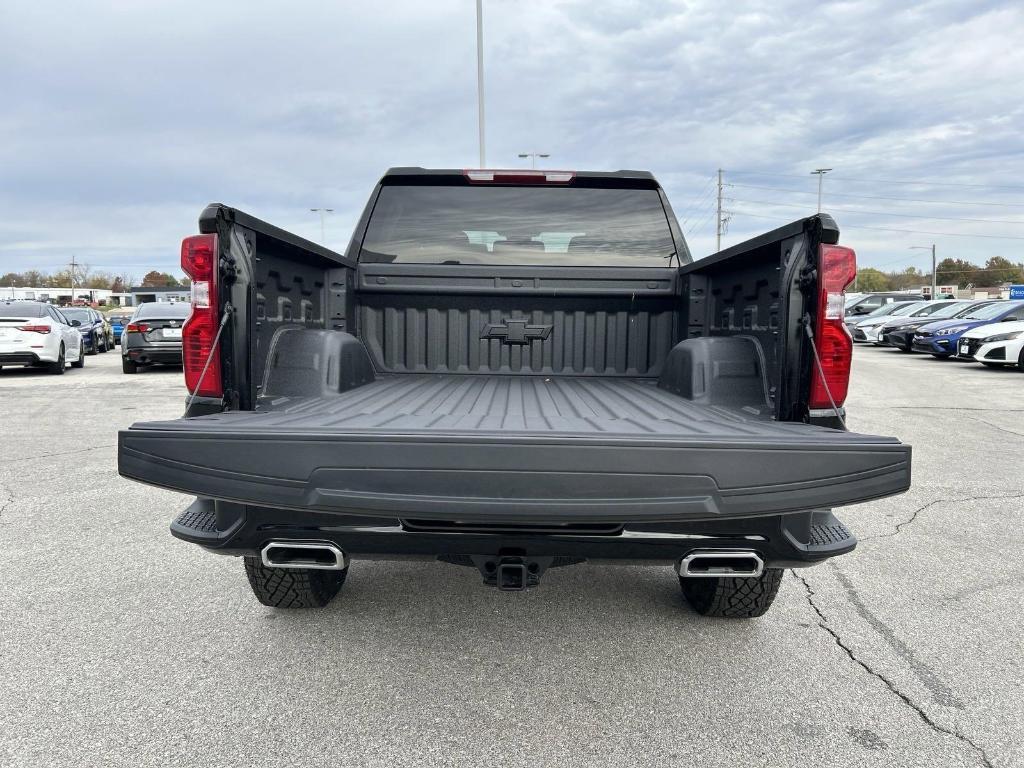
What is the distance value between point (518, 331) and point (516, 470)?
2186 millimetres

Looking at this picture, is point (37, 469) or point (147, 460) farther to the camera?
point (37, 469)

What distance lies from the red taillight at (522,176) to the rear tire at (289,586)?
2246mm

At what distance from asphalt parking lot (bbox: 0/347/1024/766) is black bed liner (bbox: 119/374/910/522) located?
2.84 feet

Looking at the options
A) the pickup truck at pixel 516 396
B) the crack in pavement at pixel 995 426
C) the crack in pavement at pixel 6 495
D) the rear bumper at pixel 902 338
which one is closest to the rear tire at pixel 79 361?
the crack in pavement at pixel 6 495

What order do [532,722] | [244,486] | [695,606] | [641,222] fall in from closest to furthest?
[244,486] < [532,722] < [695,606] < [641,222]

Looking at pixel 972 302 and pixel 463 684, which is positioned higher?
pixel 972 302

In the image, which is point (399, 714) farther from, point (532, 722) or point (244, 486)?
point (244, 486)

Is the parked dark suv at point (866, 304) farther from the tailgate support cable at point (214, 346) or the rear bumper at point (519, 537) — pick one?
the tailgate support cable at point (214, 346)

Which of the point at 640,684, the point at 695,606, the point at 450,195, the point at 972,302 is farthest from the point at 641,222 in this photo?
the point at 972,302

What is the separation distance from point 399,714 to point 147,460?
122 centimetres

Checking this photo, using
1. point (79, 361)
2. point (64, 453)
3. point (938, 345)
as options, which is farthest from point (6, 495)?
point (938, 345)

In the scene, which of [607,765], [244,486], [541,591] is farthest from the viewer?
[541,591]

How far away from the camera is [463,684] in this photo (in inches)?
107

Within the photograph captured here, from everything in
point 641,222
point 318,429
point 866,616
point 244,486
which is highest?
point 641,222
